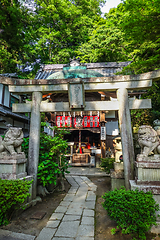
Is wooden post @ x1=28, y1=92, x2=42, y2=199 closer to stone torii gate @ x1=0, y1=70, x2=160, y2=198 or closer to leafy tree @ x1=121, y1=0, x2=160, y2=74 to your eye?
stone torii gate @ x1=0, y1=70, x2=160, y2=198

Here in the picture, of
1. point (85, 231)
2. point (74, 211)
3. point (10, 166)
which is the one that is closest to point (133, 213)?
point (85, 231)

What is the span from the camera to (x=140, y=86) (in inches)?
192

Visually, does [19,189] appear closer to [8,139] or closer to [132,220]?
[8,139]

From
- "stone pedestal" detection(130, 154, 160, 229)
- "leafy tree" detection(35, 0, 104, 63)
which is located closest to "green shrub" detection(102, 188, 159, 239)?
"stone pedestal" detection(130, 154, 160, 229)

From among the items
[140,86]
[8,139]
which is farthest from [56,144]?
[140,86]

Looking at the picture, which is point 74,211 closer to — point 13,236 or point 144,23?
point 13,236

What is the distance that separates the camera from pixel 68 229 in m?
3.39

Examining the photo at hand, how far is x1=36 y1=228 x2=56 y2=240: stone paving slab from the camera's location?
10.2ft

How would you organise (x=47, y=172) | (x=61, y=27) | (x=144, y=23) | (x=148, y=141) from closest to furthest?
1. (x=148, y=141)
2. (x=47, y=172)
3. (x=144, y=23)
4. (x=61, y=27)

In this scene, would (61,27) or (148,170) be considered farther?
(61,27)

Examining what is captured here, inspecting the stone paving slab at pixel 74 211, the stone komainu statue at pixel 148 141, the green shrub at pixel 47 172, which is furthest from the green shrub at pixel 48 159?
the stone komainu statue at pixel 148 141

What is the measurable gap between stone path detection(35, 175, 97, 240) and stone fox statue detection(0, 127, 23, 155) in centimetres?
213

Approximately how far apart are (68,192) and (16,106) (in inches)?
148

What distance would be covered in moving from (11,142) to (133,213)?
3525mm
